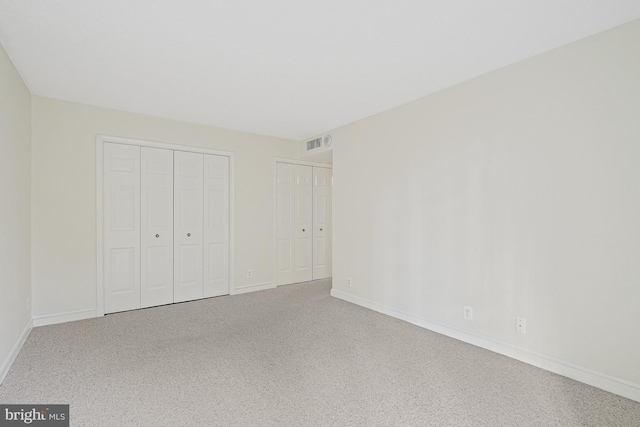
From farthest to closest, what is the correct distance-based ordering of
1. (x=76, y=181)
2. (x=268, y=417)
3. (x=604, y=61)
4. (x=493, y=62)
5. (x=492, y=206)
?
(x=76, y=181) → (x=492, y=206) → (x=493, y=62) → (x=604, y=61) → (x=268, y=417)

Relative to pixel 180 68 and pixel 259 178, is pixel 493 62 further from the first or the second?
pixel 259 178

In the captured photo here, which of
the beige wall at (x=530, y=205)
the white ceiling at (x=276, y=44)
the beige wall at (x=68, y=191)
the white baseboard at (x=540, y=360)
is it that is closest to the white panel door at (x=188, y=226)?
the beige wall at (x=68, y=191)

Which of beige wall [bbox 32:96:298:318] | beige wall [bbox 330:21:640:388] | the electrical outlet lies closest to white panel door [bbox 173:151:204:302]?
beige wall [bbox 32:96:298:318]

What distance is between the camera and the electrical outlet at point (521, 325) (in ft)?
8.36

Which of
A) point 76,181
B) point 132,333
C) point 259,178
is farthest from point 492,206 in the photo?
point 76,181

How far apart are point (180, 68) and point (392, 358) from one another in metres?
3.07

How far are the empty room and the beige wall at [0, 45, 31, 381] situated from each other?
0.11 feet

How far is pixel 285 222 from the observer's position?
5246mm

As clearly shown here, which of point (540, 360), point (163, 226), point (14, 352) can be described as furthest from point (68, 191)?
point (540, 360)

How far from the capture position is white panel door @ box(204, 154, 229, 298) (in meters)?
4.52

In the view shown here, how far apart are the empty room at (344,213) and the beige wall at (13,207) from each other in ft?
0.11

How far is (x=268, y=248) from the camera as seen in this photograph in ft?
16.6

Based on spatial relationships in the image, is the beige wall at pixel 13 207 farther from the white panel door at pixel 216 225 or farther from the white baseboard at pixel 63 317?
the white panel door at pixel 216 225

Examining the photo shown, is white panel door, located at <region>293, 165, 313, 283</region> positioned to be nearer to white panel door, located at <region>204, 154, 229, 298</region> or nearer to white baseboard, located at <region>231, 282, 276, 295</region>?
white baseboard, located at <region>231, 282, 276, 295</region>
